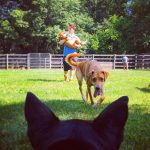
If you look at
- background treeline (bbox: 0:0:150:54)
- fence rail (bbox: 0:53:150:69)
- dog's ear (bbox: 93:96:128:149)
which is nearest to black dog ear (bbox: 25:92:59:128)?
dog's ear (bbox: 93:96:128:149)

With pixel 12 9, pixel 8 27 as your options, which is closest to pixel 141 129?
pixel 8 27

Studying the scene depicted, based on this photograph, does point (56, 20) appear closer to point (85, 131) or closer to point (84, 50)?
point (84, 50)

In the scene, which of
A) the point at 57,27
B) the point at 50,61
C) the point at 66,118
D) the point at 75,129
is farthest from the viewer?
the point at 57,27

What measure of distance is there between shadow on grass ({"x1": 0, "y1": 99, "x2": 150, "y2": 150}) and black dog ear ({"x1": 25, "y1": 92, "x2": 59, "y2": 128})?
98.0 inches

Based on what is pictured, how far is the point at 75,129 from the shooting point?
1.58 meters

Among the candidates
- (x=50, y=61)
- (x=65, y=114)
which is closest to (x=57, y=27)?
(x=50, y=61)

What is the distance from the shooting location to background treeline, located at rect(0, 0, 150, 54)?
4134cm

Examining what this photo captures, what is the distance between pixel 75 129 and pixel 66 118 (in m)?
4.21

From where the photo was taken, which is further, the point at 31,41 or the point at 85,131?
the point at 31,41

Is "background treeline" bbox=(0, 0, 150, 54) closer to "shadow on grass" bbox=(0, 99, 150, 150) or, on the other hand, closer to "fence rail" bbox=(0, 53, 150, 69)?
"fence rail" bbox=(0, 53, 150, 69)

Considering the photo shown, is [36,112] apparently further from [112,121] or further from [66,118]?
[66,118]

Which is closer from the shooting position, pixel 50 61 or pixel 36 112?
pixel 36 112

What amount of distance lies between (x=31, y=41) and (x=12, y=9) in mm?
3926

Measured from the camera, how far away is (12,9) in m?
44.9
